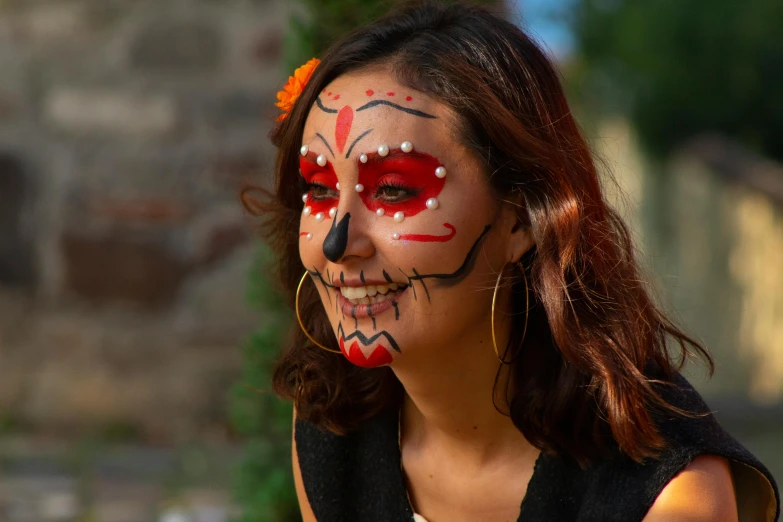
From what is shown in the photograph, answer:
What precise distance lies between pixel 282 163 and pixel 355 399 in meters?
0.59

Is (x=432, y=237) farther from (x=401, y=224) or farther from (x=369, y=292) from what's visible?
(x=369, y=292)

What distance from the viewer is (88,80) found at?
14.1 ft

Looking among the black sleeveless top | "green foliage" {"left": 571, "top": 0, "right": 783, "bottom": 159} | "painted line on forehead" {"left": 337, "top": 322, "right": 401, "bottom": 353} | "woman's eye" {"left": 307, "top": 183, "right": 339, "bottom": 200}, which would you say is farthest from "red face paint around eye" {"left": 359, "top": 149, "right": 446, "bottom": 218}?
"green foliage" {"left": 571, "top": 0, "right": 783, "bottom": 159}

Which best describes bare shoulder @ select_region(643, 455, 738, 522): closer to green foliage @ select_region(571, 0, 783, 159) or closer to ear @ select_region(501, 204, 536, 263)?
ear @ select_region(501, 204, 536, 263)

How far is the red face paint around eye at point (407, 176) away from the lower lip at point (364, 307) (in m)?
0.17

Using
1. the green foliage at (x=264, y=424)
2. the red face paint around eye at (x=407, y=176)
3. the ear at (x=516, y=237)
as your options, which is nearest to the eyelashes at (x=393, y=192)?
the red face paint around eye at (x=407, y=176)

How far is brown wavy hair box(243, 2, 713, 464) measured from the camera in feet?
6.39

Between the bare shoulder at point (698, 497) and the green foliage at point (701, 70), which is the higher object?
the green foliage at point (701, 70)

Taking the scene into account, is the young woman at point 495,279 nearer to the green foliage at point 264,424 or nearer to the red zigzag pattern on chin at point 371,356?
the red zigzag pattern on chin at point 371,356

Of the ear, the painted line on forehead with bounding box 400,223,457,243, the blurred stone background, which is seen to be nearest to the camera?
the painted line on forehead with bounding box 400,223,457,243

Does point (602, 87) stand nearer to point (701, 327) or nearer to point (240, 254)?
point (701, 327)

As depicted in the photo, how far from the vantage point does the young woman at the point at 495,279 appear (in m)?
1.93

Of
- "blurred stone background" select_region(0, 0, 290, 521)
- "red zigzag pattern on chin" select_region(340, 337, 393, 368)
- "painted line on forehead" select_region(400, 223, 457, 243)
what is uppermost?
"blurred stone background" select_region(0, 0, 290, 521)

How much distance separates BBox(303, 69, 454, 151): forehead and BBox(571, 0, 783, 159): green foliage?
24.0ft
